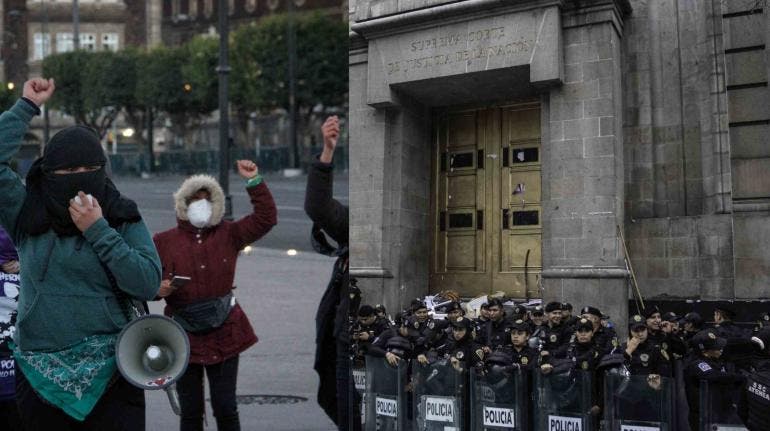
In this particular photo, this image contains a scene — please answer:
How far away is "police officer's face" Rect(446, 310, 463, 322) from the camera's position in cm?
543

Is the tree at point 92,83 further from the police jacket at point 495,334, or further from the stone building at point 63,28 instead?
the police jacket at point 495,334

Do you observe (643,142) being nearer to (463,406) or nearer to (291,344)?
(463,406)

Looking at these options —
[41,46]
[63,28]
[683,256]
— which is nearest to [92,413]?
[683,256]

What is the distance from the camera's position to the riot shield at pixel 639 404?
17.6 ft

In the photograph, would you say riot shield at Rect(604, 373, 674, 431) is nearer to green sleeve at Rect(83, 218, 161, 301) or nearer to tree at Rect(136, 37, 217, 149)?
green sleeve at Rect(83, 218, 161, 301)

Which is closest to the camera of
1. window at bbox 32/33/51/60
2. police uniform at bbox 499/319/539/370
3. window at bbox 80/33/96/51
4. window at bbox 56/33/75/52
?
police uniform at bbox 499/319/539/370

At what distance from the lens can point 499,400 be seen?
611 cm

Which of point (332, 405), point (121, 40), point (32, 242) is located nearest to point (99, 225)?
point (32, 242)

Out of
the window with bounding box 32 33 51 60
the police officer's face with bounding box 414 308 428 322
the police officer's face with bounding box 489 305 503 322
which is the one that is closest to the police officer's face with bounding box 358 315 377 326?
the police officer's face with bounding box 414 308 428 322

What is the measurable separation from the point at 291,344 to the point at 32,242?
8.74 meters

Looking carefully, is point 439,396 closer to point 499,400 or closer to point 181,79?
point 499,400

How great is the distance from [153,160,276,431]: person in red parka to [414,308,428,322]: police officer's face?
1.53 metres

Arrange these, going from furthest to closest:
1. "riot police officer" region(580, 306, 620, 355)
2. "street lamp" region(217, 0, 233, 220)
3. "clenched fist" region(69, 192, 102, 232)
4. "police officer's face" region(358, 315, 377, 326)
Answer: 1. "street lamp" region(217, 0, 233, 220)
2. "police officer's face" region(358, 315, 377, 326)
3. "riot police officer" region(580, 306, 620, 355)
4. "clenched fist" region(69, 192, 102, 232)

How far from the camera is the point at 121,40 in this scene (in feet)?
228
